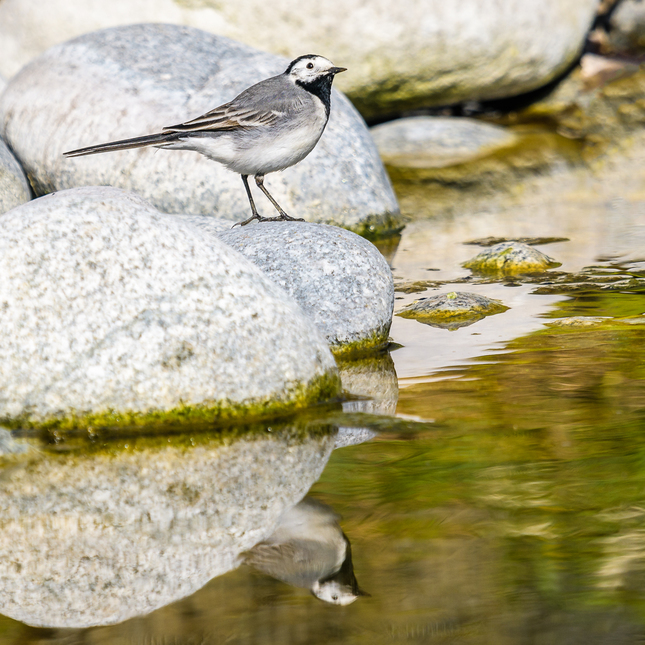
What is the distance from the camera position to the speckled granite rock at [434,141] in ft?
37.8

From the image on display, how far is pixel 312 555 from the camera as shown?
3072 mm

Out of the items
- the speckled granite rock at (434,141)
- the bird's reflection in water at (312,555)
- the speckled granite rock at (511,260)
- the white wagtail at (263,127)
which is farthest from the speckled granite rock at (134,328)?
the speckled granite rock at (434,141)

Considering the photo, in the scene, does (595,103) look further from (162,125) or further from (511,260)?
(162,125)

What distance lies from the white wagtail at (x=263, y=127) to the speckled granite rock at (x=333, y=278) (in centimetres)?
72

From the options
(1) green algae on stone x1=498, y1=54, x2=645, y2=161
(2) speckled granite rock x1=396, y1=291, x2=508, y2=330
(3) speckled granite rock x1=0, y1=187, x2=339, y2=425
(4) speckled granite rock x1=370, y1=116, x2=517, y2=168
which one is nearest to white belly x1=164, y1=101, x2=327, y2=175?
(2) speckled granite rock x1=396, y1=291, x2=508, y2=330

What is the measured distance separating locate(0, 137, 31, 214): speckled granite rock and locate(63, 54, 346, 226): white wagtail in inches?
67.7

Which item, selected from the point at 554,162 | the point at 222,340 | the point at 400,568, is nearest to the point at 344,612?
the point at 400,568

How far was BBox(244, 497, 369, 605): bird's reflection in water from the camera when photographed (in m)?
2.86

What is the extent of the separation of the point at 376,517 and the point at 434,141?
9.11 meters

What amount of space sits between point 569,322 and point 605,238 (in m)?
2.52

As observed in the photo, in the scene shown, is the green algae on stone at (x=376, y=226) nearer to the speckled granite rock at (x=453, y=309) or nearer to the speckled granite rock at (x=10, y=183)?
the speckled granite rock at (x=453, y=309)

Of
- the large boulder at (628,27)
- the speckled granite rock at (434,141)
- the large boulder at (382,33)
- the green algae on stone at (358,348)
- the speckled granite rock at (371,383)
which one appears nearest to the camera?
the speckled granite rock at (371,383)

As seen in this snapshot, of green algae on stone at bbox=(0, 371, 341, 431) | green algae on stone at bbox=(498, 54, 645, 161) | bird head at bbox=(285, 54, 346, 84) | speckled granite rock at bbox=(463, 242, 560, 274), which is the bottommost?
green algae on stone at bbox=(498, 54, 645, 161)

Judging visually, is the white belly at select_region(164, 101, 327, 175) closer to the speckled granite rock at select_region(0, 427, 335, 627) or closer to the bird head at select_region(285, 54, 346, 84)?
the bird head at select_region(285, 54, 346, 84)
